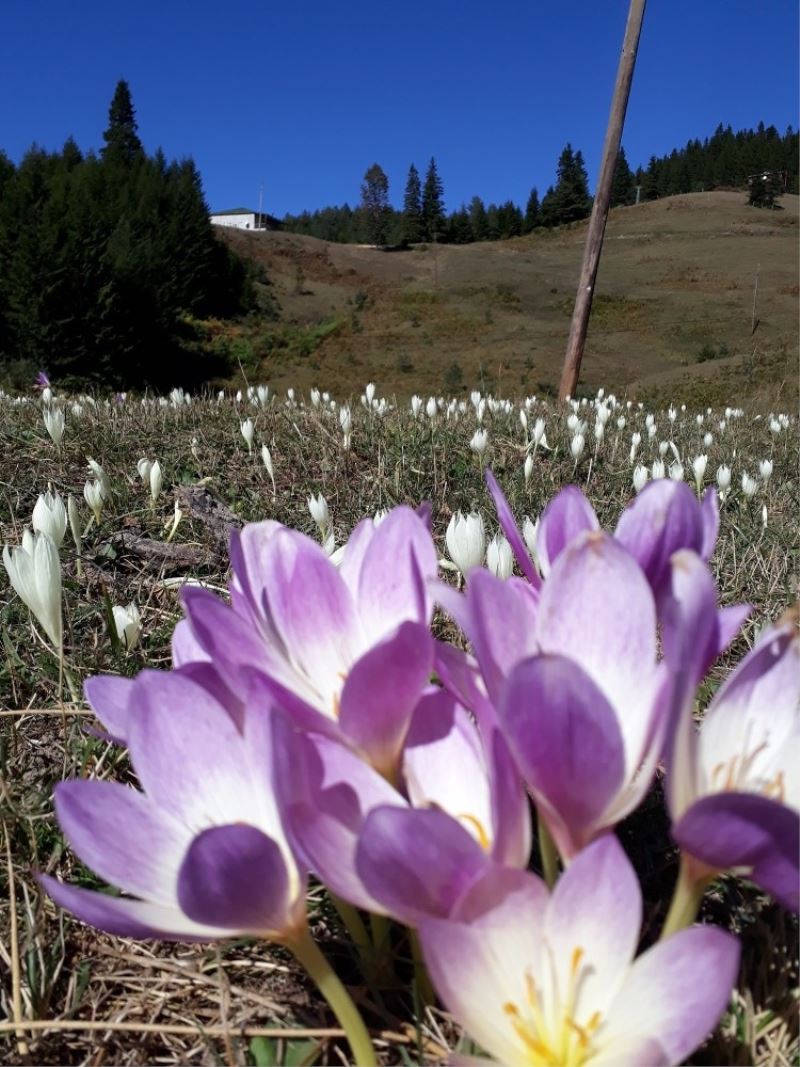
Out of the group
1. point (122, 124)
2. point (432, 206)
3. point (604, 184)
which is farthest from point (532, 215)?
point (604, 184)

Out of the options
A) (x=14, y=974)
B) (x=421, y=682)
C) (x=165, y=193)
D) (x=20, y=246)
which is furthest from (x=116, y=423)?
(x=165, y=193)

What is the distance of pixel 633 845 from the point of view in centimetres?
102

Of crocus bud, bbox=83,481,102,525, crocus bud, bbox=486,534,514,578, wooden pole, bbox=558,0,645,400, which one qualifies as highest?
wooden pole, bbox=558,0,645,400

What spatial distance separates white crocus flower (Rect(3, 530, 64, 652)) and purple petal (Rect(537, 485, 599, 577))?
0.78 meters

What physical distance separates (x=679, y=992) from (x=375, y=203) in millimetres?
78566

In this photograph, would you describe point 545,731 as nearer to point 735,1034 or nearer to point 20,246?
point 735,1034

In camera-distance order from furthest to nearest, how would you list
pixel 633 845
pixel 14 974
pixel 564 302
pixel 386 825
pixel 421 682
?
pixel 564 302, pixel 633 845, pixel 14 974, pixel 421 682, pixel 386 825

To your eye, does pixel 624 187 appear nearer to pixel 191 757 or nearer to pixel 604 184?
pixel 604 184

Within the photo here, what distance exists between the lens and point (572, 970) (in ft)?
1.81

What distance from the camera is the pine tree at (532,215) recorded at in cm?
Answer: 6731

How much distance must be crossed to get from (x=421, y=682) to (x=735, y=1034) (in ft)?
1.49

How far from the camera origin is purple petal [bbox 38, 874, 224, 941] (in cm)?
57

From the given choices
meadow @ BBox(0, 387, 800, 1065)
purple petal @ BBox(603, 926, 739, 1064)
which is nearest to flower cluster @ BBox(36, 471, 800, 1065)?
purple petal @ BBox(603, 926, 739, 1064)

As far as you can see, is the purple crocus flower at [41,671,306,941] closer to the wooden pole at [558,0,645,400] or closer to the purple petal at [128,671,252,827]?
the purple petal at [128,671,252,827]
